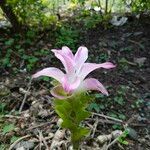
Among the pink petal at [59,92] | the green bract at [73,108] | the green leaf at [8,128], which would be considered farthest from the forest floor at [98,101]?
the pink petal at [59,92]

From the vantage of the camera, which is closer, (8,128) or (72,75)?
(72,75)

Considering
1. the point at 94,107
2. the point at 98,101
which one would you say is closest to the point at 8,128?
the point at 94,107

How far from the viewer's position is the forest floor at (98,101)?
10.2 feet

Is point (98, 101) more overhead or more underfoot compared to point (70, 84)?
more underfoot

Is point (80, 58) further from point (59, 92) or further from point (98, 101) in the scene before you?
point (98, 101)

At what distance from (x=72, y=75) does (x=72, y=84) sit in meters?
0.07

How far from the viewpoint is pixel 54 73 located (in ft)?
6.84

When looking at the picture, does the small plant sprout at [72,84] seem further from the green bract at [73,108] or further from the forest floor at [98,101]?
the forest floor at [98,101]

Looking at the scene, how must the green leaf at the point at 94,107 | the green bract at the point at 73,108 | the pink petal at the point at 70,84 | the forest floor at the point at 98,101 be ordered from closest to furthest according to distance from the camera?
the pink petal at the point at 70,84, the green bract at the point at 73,108, the forest floor at the point at 98,101, the green leaf at the point at 94,107

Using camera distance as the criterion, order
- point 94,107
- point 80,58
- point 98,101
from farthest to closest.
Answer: point 98,101
point 94,107
point 80,58

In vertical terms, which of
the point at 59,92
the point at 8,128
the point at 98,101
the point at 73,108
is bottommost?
the point at 98,101

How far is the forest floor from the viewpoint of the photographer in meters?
3.11

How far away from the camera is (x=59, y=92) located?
81.4 inches

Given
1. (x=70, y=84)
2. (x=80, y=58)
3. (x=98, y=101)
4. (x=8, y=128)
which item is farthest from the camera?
(x=98, y=101)
